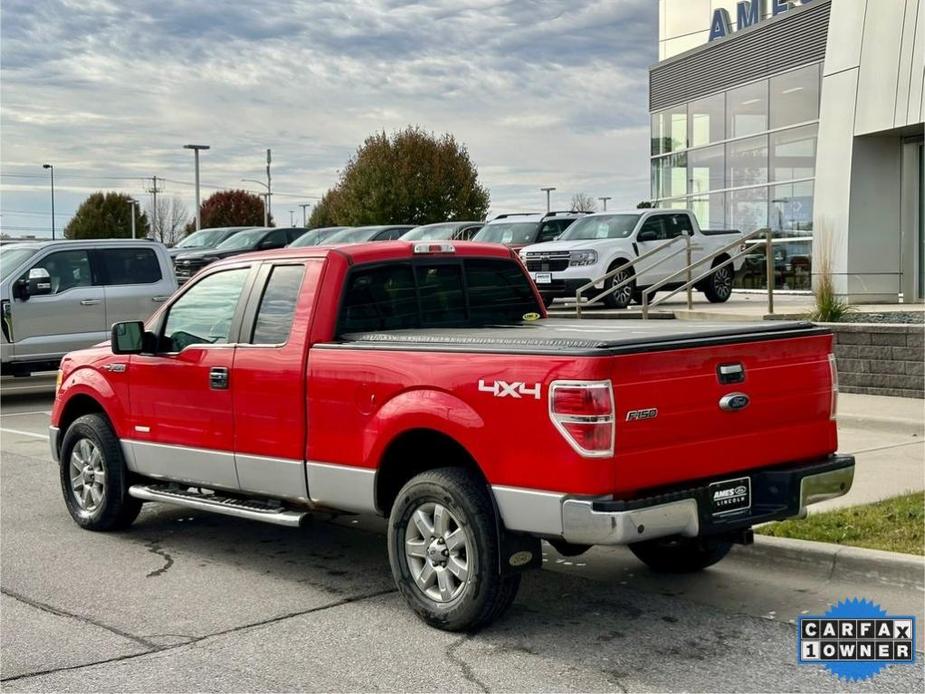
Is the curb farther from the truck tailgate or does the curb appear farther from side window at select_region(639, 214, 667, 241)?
side window at select_region(639, 214, 667, 241)

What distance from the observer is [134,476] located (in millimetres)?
8102

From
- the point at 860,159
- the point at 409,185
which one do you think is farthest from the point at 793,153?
the point at 409,185

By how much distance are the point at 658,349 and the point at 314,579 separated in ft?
8.83

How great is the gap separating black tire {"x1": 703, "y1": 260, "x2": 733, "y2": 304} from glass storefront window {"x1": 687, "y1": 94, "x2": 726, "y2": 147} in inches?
306

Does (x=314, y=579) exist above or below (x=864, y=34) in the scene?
below

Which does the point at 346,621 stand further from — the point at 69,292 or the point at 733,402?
the point at 69,292

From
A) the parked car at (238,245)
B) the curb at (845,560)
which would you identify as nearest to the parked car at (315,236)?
the parked car at (238,245)

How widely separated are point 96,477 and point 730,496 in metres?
4.59

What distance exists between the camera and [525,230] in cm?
2544

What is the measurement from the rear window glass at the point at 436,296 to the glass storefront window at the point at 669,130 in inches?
976

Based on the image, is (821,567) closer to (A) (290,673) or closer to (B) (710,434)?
(B) (710,434)

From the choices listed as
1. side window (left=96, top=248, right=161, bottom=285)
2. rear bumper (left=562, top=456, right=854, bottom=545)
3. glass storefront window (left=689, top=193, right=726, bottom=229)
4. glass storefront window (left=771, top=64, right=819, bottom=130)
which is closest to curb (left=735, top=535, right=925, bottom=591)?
rear bumper (left=562, top=456, right=854, bottom=545)

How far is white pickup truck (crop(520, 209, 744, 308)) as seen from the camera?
2172 cm

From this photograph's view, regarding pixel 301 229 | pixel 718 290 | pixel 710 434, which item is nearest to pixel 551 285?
pixel 718 290
